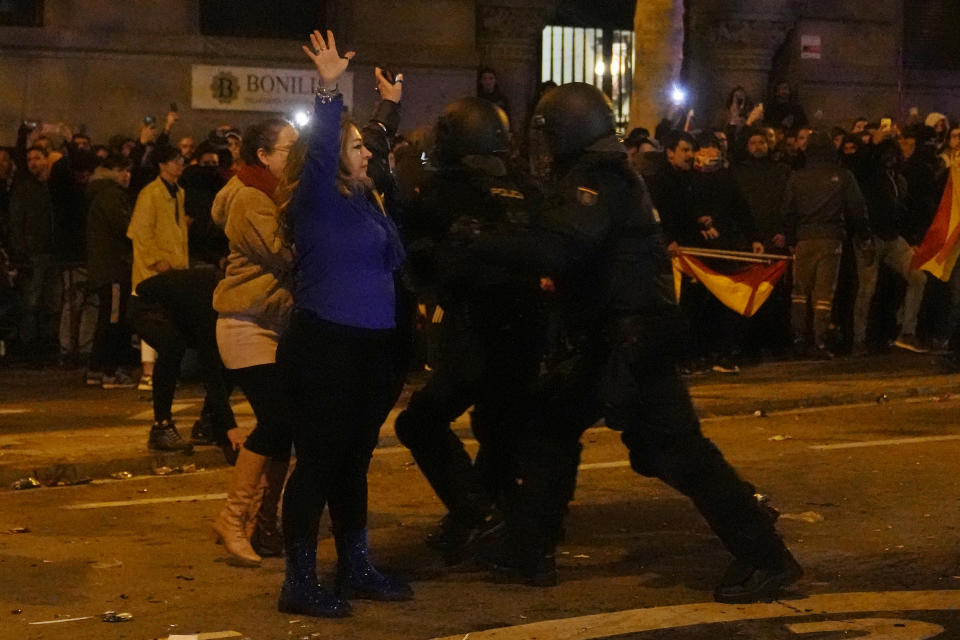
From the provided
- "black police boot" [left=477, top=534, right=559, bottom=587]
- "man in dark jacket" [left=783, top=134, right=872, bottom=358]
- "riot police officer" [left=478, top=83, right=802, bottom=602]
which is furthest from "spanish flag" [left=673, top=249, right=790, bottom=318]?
"riot police officer" [left=478, top=83, right=802, bottom=602]

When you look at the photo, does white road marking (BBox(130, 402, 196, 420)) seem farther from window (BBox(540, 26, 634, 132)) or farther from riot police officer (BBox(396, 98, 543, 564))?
window (BBox(540, 26, 634, 132))

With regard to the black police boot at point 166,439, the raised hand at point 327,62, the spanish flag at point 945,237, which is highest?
the raised hand at point 327,62

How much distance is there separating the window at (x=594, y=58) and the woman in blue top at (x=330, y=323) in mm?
15727

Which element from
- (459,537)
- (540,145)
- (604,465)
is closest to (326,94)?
(540,145)

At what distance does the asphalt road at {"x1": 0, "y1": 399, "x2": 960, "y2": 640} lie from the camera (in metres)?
6.55

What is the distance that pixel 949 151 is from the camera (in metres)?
15.9

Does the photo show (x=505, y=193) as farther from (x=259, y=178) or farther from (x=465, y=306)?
(x=259, y=178)

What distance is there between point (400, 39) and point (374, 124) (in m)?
12.9

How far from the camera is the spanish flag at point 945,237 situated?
49.4ft

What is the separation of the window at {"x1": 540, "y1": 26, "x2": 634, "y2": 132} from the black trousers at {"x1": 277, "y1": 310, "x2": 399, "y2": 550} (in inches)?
622

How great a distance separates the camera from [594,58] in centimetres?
2244

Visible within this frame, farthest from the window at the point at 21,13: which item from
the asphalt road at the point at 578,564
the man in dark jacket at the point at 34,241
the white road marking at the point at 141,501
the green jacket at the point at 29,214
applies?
the white road marking at the point at 141,501

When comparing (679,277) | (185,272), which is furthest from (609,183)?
(679,277)

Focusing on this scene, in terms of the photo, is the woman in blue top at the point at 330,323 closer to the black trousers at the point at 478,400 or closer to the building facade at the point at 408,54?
the black trousers at the point at 478,400
